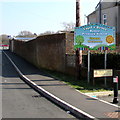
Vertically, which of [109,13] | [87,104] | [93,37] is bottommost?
[87,104]

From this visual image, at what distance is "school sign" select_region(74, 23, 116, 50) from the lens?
13.0m

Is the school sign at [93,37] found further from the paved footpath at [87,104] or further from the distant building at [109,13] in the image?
the distant building at [109,13]

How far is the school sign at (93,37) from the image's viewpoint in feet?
42.8

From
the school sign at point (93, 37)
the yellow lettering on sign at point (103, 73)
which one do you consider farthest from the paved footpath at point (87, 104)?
the school sign at point (93, 37)

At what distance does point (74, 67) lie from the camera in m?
15.3

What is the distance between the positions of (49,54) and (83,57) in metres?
5.00

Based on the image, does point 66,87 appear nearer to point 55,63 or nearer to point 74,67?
point 74,67

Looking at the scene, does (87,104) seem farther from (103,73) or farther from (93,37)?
(93,37)

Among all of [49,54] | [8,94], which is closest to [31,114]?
[8,94]

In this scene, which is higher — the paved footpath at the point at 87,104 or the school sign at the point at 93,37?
the school sign at the point at 93,37

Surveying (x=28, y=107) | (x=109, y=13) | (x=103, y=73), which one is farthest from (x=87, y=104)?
(x=109, y=13)

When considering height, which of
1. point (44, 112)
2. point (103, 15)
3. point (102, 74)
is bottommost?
point (44, 112)

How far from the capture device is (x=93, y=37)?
13.2 m

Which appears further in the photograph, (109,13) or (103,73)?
(109,13)
